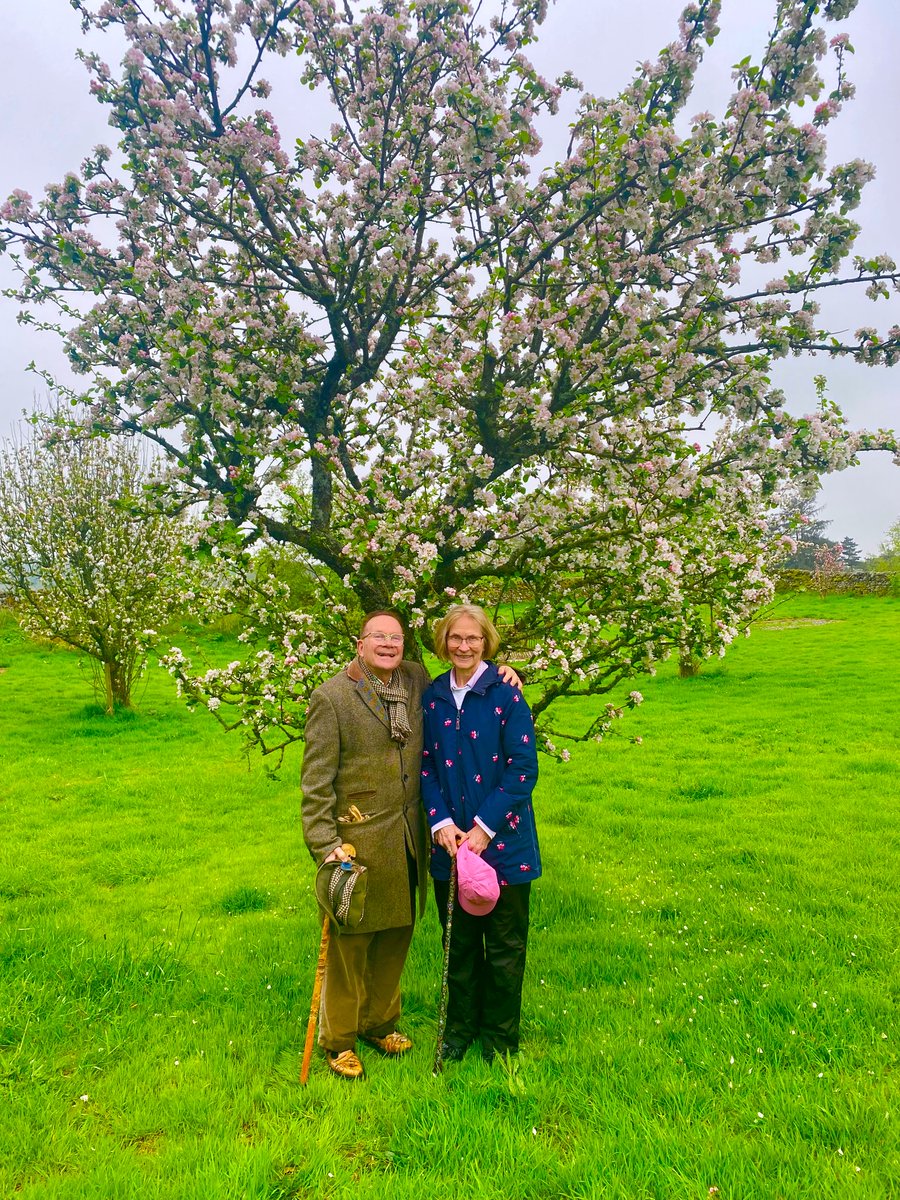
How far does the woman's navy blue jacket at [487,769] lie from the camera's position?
15.2ft

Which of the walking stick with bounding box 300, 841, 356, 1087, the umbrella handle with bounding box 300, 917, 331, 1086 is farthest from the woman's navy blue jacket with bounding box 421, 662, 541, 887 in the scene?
the umbrella handle with bounding box 300, 917, 331, 1086

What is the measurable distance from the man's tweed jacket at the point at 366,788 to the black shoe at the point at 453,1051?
0.86 m

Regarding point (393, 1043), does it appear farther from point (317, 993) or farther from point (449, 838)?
point (449, 838)

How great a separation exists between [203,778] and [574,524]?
10257mm

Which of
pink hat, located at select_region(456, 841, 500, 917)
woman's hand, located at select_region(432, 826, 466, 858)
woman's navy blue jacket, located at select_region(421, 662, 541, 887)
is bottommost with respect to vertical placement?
pink hat, located at select_region(456, 841, 500, 917)

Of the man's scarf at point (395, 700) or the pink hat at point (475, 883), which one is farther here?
the man's scarf at point (395, 700)

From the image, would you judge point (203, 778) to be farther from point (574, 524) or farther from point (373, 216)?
point (373, 216)

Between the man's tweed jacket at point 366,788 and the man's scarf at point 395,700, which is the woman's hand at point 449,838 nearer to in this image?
the man's tweed jacket at point 366,788

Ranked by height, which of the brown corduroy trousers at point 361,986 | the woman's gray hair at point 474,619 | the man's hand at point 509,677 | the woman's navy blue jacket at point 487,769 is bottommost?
the brown corduroy trousers at point 361,986

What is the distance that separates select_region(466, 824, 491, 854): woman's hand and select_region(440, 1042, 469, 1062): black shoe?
1361 millimetres

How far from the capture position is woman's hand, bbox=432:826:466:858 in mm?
4590

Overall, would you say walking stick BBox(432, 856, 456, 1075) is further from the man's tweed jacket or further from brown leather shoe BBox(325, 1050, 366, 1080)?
brown leather shoe BBox(325, 1050, 366, 1080)

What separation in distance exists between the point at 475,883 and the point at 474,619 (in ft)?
5.38

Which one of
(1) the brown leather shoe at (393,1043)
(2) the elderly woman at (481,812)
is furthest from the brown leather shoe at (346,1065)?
(2) the elderly woman at (481,812)
